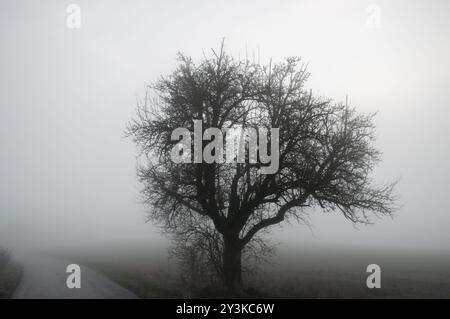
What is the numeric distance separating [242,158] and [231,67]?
3.88 metres

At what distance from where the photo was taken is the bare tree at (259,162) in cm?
1453

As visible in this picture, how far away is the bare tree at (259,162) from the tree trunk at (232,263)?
0.04 m

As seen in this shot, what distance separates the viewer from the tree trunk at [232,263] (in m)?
15.0

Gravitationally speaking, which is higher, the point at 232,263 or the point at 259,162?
the point at 259,162

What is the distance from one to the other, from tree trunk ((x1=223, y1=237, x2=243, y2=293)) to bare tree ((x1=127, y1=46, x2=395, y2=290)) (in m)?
0.04

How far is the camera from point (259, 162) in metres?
14.7

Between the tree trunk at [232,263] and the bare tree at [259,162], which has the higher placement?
the bare tree at [259,162]

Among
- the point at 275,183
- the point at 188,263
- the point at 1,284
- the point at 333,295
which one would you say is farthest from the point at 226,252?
the point at 1,284

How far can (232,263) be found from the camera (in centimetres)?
1509

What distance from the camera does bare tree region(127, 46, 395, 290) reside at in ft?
47.7

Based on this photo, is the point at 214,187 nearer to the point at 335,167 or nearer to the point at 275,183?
the point at 275,183

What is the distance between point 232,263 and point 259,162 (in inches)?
173

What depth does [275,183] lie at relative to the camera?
14.9 m

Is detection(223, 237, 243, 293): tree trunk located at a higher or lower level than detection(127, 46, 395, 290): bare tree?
lower
